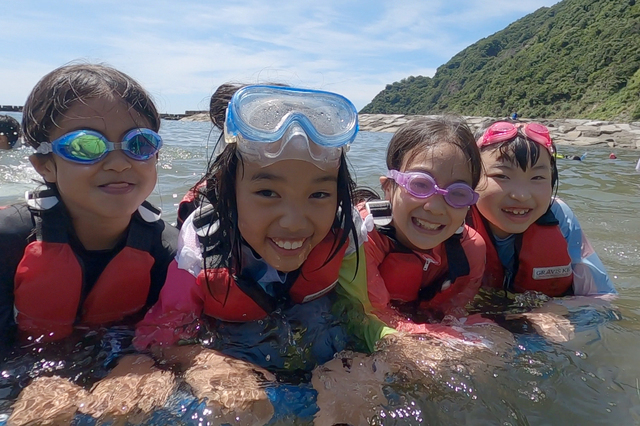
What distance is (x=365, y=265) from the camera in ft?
8.92

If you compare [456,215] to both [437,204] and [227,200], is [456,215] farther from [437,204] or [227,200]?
[227,200]

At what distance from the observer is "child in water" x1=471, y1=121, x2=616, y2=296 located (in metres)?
3.06

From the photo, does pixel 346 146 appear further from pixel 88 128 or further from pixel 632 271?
pixel 632 271

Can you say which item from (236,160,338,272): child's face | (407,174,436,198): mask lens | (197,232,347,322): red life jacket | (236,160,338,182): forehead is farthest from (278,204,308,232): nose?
(407,174,436,198): mask lens

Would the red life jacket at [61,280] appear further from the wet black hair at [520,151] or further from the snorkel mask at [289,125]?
the wet black hair at [520,151]

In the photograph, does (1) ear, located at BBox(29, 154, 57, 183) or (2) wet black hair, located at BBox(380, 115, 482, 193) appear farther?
(2) wet black hair, located at BBox(380, 115, 482, 193)

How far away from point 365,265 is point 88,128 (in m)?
1.58

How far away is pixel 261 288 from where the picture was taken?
2.49 m

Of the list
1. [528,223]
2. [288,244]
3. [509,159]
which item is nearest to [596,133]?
[528,223]

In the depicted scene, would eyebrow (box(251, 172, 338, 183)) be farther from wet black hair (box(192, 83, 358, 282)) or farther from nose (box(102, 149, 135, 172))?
nose (box(102, 149, 135, 172))

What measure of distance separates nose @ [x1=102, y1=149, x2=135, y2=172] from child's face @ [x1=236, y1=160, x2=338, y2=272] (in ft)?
2.04

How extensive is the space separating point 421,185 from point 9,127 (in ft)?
28.7

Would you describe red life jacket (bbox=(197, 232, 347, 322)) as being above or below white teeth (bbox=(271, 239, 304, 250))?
below

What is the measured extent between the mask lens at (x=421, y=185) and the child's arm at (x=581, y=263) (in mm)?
1394
